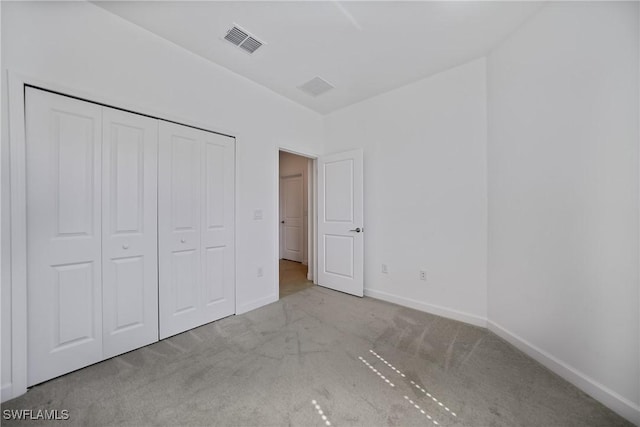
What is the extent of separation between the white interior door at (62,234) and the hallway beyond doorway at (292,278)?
1992 mm

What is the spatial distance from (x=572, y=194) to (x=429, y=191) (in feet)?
3.96

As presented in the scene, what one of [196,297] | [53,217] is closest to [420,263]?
[196,297]

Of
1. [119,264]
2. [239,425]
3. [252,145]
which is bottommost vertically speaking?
[239,425]

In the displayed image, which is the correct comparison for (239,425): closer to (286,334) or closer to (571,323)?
(286,334)

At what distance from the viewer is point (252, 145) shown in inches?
110

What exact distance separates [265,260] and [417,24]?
112 inches

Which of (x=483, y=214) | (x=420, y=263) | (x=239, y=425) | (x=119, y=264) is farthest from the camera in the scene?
(x=420, y=263)

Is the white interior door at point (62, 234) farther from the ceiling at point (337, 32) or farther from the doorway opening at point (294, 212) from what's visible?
the doorway opening at point (294, 212)

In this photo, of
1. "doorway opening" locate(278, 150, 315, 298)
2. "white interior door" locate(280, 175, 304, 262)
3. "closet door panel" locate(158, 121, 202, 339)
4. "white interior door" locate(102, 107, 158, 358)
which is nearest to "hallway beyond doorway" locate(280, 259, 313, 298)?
"doorway opening" locate(278, 150, 315, 298)

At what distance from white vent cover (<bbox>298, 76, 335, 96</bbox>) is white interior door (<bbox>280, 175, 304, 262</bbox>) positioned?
8.53 ft

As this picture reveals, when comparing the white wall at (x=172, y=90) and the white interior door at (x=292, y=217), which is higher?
the white wall at (x=172, y=90)

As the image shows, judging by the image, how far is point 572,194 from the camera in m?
1.62

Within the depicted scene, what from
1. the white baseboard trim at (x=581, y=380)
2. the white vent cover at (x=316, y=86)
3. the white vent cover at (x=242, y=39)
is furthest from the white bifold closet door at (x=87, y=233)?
the white baseboard trim at (x=581, y=380)

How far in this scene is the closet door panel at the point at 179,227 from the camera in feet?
6.98
